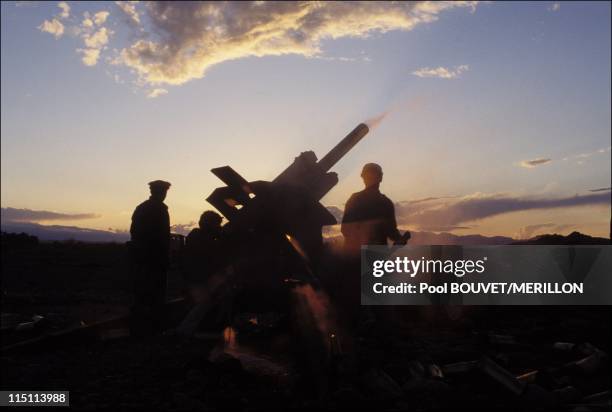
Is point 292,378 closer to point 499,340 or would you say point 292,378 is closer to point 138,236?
point 499,340

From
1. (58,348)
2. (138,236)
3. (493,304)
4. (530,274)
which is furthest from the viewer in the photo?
(530,274)

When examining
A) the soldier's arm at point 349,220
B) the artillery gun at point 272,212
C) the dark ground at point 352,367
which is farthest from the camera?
the soldier's arm at point 349,220

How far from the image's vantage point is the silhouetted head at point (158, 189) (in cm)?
861

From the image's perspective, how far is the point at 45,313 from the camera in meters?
10.4

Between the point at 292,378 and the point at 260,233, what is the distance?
196cm

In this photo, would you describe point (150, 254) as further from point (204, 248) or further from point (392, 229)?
point (392, 229)

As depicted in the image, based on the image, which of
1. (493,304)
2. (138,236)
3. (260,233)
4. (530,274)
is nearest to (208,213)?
(138,236)

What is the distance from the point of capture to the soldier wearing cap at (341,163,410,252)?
7.46m

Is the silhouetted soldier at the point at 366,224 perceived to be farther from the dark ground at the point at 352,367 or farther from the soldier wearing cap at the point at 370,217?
the dark ground at the point at 352,367

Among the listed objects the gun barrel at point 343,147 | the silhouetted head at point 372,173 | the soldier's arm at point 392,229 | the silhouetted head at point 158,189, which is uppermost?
the gun barrel at point 343,147
